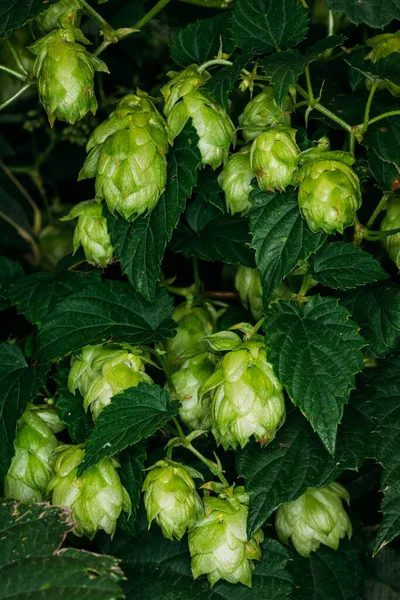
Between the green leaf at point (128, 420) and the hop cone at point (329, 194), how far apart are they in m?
0.39

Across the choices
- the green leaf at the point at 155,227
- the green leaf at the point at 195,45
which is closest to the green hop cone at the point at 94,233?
the green leaf at the point at 155,227

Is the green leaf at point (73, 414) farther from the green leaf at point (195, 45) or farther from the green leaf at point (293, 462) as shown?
the green leaf at point (195, 45)

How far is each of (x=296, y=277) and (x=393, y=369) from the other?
249 mm

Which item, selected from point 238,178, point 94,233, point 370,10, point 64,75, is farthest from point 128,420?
point 370,10

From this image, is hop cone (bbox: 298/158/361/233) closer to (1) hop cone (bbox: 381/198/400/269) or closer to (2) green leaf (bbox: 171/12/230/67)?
(1) hop cone (bbox: 381/198/400/269)

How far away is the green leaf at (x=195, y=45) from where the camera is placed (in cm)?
156

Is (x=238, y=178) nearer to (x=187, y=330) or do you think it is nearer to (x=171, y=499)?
(x=187, y=330)

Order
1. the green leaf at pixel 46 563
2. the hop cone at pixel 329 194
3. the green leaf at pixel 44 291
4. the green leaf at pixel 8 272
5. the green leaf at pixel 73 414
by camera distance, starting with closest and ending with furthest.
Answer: the green leaf at pixel 46 563, the hop cone at pixel 329 194, the green leaf at pixel 73 414, the green leaf at pixel 44 291, the green leaf at pixel 8 272

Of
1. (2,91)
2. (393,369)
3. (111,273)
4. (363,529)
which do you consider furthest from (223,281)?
(2,91)

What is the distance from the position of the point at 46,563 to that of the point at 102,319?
500mm

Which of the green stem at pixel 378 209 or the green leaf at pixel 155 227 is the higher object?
the green leaf at pixel 155 227

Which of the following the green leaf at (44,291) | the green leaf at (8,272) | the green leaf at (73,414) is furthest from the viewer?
the green leaf at (8,272)

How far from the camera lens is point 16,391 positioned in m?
1.47

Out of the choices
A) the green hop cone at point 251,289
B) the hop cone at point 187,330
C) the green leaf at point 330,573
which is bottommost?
the green leaf at point 330,573
